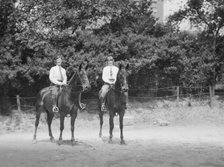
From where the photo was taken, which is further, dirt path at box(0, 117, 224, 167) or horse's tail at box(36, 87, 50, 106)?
horse's tail at box(36, 87, 50, 106)

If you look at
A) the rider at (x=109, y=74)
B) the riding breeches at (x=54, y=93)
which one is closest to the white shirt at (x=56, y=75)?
the riding breeches at (x=54, y=93)

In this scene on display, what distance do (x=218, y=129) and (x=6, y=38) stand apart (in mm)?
11939

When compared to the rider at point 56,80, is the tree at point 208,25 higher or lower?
higher

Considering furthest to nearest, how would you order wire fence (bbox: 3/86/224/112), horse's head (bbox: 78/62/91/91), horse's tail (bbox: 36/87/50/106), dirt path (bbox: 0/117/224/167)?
wire fence (bbox: 3/86/224/112) → horse's tail (bbox: 36/87/50/106) → horse's head (bbox: 78/62/91/91) → dirt path (bbox: 0/117/224/167)

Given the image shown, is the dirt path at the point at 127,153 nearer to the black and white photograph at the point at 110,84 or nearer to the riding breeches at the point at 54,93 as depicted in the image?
the black and white photograph at the point at 110,84

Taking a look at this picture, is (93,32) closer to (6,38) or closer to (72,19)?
(72,19)

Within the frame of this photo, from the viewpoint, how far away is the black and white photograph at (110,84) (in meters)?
11.1

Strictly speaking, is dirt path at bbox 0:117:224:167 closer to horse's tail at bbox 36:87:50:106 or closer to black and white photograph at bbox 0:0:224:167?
black and white photograph at bbox 0:0:224:167

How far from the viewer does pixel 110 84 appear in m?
12.9

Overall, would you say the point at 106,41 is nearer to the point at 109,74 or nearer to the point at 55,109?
the point at 109,74

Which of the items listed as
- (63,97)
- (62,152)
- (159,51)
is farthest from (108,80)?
(159,51)

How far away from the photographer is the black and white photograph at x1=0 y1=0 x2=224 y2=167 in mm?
11055

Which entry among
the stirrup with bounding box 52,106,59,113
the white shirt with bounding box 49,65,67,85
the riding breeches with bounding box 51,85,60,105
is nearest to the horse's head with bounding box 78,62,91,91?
the white shirt with bounding box 49,65,67,85

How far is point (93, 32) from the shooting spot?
22375 millimetres
